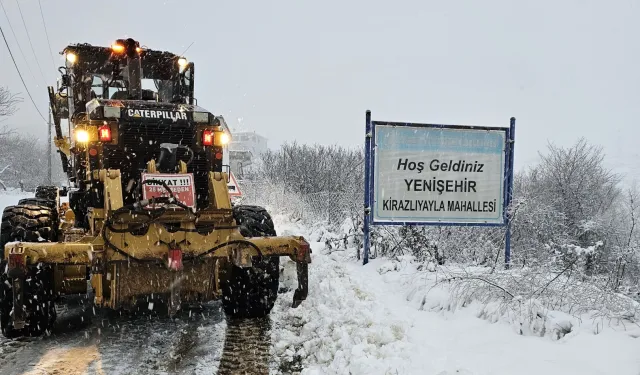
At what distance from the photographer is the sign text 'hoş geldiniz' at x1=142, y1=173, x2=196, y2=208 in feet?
17.2

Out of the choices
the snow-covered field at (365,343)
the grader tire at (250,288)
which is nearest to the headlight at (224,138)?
the grader tire at (250,288)

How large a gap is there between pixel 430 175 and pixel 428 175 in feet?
0.10

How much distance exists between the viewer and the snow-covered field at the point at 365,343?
384 centimetres

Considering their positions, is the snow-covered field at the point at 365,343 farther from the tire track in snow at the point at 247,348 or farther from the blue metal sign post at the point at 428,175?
the blue metal sign post at the point at 428,175

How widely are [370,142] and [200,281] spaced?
3449 millimetres

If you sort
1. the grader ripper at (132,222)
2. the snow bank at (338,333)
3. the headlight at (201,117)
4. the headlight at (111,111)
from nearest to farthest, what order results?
the snow bank at (338,333) → the grader ripper at (132,222) → the headlight at (111,111) → the headlight at (201,117)

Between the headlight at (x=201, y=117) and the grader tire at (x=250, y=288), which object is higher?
the headlight at (x=201, y=117)

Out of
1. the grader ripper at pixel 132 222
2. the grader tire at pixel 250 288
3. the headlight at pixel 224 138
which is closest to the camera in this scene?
the grader ripper at pixel 132 222

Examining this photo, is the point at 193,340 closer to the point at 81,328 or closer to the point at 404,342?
the point at 81,328

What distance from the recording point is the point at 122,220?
15.8 ft

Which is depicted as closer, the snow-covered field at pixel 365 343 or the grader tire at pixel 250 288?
the snow-covered field at pixel 365 343

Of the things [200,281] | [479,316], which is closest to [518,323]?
[479,316]

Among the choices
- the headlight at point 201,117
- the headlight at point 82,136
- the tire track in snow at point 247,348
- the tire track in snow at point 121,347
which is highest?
the headlight at point 201,117

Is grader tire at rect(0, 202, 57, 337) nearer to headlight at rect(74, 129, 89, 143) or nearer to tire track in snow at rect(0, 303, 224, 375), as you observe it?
tire track in snow at rect(0, 303, 224, 375)
